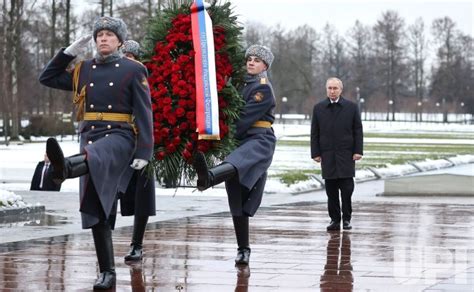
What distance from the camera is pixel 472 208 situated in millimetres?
16656

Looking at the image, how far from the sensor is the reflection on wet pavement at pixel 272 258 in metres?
8.28

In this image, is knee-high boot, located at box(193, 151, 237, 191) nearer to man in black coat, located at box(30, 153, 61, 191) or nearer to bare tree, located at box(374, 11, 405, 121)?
man in black coat, located at box(30, 153, 61, 191)

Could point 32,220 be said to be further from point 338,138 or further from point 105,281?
point 105,281

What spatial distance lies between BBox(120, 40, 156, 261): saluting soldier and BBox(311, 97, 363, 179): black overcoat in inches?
164

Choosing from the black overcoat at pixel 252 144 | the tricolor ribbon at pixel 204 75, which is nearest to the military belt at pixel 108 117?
Answer: the tricolor ribbon at pixel 204 75

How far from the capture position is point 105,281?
793cm

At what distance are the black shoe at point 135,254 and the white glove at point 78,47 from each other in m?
2.02

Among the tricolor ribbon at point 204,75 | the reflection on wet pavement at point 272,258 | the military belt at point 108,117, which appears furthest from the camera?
the tricolor ribbon at point 204,75

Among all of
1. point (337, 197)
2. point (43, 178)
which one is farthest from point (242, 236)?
point (337, 197)

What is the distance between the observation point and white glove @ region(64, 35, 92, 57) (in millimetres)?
8327

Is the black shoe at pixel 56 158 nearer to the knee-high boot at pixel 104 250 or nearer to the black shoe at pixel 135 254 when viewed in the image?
the knee-high boot at pixel 104 250

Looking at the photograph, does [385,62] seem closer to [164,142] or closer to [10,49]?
[10,49]

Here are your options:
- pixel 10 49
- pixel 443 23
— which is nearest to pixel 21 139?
pixel 10 49

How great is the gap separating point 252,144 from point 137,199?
111cm
